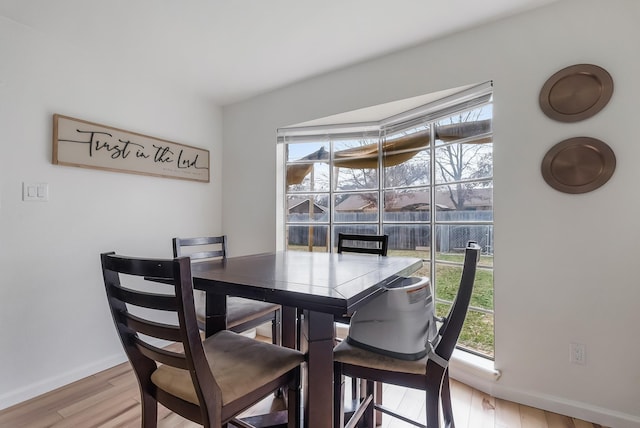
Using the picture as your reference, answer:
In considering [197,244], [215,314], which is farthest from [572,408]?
[197,244]

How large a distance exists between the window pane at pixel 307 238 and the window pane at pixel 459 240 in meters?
1.02

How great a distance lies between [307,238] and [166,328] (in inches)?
79.3

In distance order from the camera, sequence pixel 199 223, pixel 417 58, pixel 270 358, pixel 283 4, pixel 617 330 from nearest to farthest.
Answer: pixel 270 358, pixel 617 330, pixel 283 4, pixel 417 58, pixel 199 223

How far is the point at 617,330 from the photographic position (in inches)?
60.5

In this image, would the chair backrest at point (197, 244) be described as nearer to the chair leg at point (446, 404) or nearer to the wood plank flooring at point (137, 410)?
the wood plank flooring at point (137, 410)

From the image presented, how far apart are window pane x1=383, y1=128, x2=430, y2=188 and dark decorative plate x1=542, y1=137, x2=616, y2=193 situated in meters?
0.82

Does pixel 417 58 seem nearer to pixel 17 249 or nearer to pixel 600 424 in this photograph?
pixel 600 424

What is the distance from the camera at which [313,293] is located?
91 cm

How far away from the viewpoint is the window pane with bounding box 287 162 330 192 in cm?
286

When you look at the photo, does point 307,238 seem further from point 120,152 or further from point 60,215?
point 60,215

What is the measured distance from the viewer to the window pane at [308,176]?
9.39ft

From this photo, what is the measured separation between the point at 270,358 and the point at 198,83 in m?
2.45

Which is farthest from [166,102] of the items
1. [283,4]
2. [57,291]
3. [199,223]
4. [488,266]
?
[488,266]

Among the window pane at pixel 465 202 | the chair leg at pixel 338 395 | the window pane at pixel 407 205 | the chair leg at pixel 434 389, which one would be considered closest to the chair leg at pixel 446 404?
the chair leg at pixel 434 389
